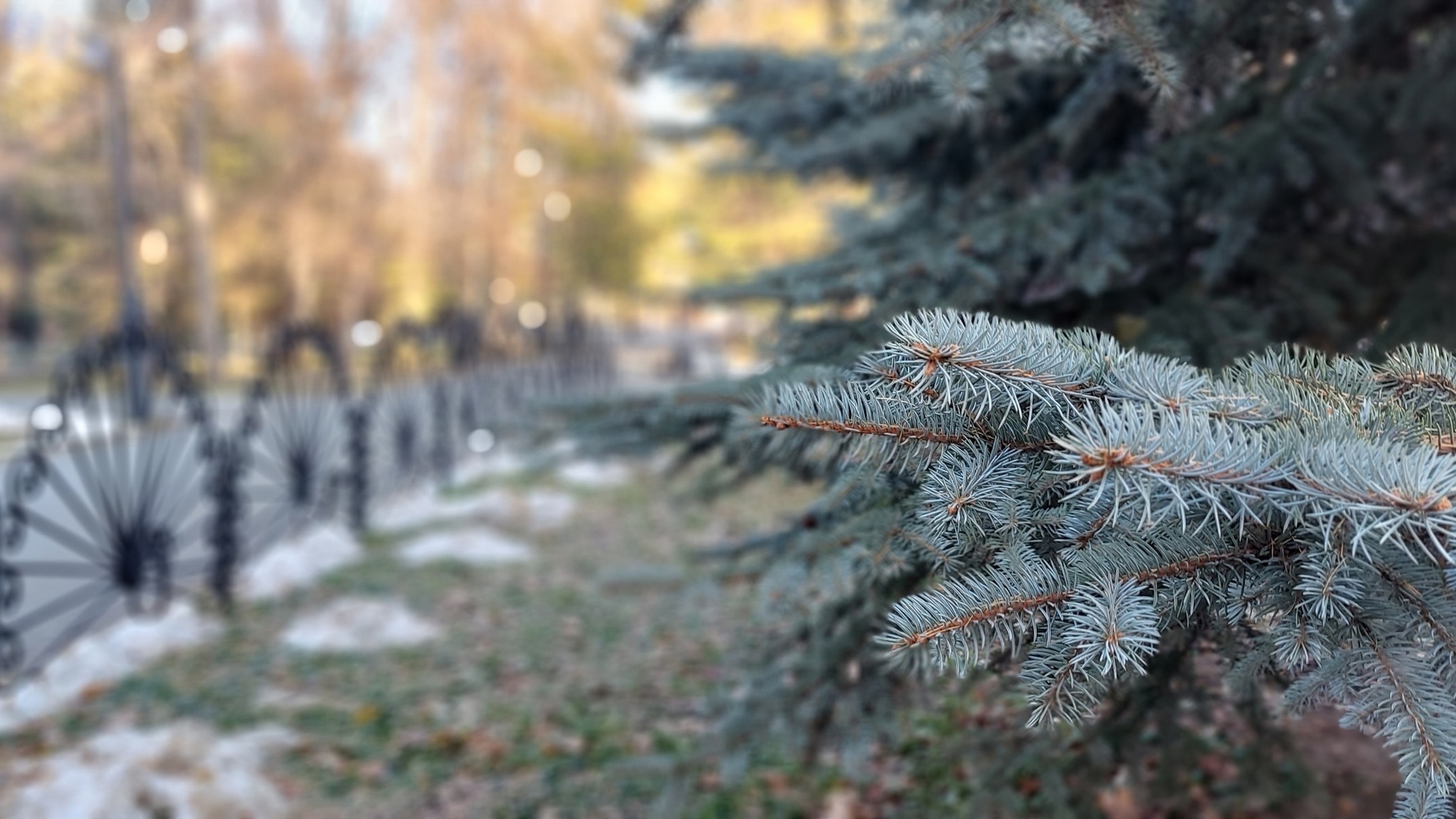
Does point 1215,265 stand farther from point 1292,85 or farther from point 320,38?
point 320,38

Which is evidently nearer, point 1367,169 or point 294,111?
point 1367,169

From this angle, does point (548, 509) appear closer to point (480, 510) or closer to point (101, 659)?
point (480, 510)

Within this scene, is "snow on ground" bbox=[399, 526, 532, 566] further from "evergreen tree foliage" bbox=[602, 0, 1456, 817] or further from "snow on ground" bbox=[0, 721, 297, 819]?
"evergreen tree foliage" bbox=[602, 0, 1456, 817]

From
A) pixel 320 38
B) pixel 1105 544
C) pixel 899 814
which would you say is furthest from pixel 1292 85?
pixel 320 38

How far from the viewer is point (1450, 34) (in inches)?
94.8

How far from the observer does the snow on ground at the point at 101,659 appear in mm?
4273

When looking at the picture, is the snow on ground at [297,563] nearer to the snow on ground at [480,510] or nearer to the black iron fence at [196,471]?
the black iron fence at [196,471]

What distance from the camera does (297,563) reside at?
6520 mm

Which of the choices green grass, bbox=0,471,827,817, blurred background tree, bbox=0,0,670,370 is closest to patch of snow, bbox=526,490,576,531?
green grass, bbox=0,471,827,817

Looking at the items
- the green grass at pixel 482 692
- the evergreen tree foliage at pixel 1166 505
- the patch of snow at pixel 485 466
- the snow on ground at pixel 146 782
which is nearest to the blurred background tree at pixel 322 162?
the patch of snow at pixel 485 466

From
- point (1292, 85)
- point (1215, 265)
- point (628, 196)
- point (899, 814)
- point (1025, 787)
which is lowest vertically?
point (899, 814)

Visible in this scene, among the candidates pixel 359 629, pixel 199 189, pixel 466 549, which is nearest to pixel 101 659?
pixel 359 629

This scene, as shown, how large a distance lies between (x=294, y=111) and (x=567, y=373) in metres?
11.9

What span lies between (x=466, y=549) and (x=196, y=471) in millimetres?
4199
